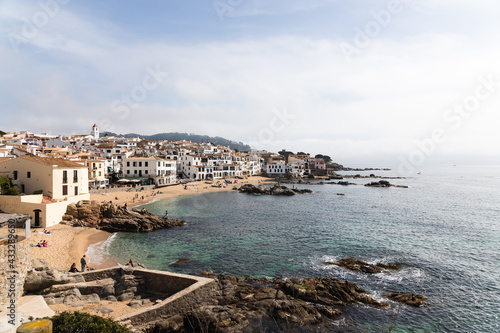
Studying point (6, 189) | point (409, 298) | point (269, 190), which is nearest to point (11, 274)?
point (6, 189)

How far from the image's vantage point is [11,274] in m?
13.4

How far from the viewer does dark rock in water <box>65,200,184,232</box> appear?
112ft

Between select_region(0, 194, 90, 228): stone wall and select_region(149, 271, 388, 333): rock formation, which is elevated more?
select_region(0, 194, 90, 228): stone wall

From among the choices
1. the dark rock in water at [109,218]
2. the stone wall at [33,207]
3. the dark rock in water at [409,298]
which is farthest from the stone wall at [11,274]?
the dark rock in water at [409,298]

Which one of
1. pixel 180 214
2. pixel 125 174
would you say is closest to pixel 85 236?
pixel 180 214

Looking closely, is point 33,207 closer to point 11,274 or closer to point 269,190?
point 11,274

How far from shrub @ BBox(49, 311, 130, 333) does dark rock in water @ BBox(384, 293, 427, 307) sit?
56.8 feet

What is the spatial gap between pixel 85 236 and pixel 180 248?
35.7 ft

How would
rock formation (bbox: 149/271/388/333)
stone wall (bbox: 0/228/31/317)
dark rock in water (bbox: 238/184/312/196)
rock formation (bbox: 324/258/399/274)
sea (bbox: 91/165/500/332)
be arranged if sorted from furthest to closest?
dark rock in water (bbox: 238/184/312/196)
rock formation (bbox: 324/258/399/274)
sea (bbox: 91/165/500/332)
rock formation (bbox: 149/271/388/333)
stone wall (bbox: 0/228/31/317)

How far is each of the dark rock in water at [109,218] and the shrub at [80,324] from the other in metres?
26.8

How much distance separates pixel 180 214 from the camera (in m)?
46.5

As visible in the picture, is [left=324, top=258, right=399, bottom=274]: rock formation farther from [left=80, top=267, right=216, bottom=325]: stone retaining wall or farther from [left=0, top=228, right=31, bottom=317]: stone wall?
[left=0, top=228, right=31, bottom=317]: stone wall

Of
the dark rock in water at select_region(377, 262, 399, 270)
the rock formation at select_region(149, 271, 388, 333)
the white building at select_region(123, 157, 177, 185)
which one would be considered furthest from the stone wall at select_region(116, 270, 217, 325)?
the white building at select_region(123, 157, 177, 185)

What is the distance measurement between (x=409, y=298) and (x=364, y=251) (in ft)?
32.4
